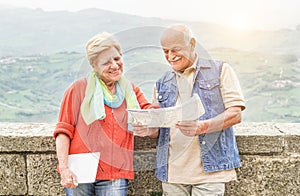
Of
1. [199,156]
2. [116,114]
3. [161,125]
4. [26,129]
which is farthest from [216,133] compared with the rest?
[26,129]

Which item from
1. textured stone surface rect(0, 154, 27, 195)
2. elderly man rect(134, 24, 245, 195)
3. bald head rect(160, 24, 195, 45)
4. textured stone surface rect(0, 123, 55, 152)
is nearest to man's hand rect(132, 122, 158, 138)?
elderly man rect(134, 24, 245, 195)

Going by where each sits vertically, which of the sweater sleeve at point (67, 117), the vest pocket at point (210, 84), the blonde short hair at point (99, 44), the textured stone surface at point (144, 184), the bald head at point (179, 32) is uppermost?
the bald head at point (179, 32)

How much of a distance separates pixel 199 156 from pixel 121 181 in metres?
0.45

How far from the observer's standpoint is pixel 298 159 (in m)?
2.59

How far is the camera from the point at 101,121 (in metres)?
2.20

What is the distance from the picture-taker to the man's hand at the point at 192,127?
6.91ft

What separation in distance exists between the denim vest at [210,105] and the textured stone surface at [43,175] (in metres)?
0.78

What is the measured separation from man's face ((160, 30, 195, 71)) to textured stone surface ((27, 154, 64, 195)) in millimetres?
1031

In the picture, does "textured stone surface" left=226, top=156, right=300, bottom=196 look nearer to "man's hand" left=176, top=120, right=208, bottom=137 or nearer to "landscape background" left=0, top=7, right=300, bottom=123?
"landscape background" left=0, top=7, right=300, bottom=123

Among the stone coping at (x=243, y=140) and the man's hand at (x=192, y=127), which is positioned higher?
the man's hand at (x=192, y=127)

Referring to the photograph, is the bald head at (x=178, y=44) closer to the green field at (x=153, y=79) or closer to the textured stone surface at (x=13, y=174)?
the green field at (x=153, y=79)

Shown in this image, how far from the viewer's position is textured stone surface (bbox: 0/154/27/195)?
8.76 ft

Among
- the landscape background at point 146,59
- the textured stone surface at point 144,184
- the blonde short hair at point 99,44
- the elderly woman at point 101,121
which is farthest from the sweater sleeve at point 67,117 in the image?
the textured stone surface at point 144,184

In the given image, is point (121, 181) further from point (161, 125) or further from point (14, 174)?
point (14, 174)
